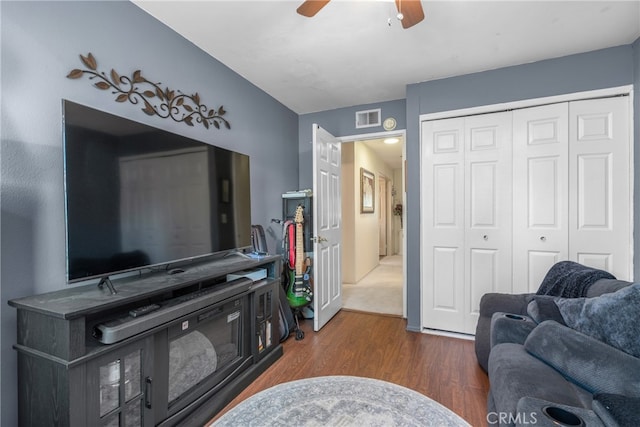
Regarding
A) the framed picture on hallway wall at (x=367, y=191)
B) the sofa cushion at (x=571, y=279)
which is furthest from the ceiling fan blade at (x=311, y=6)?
the framed picture on hallway wall at (x=367, y=191)

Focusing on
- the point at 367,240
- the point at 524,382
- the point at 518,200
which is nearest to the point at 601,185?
the point at 518,200

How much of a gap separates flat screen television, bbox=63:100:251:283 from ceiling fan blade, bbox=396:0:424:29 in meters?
1.47

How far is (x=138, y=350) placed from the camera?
133 centimetres

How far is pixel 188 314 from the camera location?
5.11 feet

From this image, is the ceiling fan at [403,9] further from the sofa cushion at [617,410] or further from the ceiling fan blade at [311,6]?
the sofa cushion at [617,410]

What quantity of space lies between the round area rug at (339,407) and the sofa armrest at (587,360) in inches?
26.3

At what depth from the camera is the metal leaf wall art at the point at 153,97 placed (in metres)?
1.57

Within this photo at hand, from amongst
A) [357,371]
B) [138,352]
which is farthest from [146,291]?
[357,371]

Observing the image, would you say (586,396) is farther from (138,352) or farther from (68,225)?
(68,225)

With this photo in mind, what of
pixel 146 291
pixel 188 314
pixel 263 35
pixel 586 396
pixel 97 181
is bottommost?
pixel 586 396

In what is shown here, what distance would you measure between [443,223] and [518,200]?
2.17ft

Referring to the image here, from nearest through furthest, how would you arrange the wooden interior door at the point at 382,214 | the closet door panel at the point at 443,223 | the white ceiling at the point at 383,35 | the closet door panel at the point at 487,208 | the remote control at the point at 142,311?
the remote control at the point at 142,311
the white ceiling at the point at 383,35
the closet door panel at the point at 487,208
the closet door panel at the point at 443,223
the wooden interior door at the point at 382,214

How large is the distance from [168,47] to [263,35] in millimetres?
673

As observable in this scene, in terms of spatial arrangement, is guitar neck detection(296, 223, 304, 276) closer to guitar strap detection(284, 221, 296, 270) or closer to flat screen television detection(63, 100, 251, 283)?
guitar strap detection(284, 221, 296, 270)
